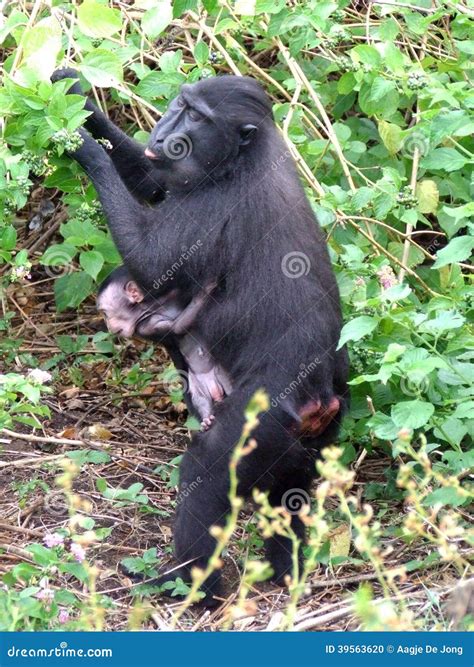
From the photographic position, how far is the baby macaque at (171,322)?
A: 535cm

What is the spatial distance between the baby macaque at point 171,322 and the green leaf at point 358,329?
731 millimetres

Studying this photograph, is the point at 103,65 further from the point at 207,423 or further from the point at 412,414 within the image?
the point at 412,414

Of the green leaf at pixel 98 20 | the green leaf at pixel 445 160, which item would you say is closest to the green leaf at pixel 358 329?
the green leaf at pixel 445 160

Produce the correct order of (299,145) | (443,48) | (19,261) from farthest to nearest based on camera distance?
(443,48) < (299,145) < (19,261)

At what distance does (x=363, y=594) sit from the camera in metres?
2.93

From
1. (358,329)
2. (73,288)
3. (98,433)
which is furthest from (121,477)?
(358,329)

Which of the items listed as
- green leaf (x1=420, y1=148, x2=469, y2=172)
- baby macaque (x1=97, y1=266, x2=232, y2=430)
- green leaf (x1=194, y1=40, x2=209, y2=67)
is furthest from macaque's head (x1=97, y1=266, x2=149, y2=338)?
green leaf (x1=420, y1=148, x2=469, y2=172)

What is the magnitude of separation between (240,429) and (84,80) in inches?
80.9

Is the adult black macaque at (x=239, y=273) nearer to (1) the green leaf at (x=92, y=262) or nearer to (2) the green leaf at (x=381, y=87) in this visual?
(1) the green leaf at (x=92, y=262)

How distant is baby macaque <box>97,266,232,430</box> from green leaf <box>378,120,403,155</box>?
1763mm

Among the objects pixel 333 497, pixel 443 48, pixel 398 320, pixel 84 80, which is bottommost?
pixel 333 497

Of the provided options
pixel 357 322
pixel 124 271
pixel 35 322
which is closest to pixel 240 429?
pixel 357 322

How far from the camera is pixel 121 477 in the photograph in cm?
610

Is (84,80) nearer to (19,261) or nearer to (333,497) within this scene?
(19,261)
